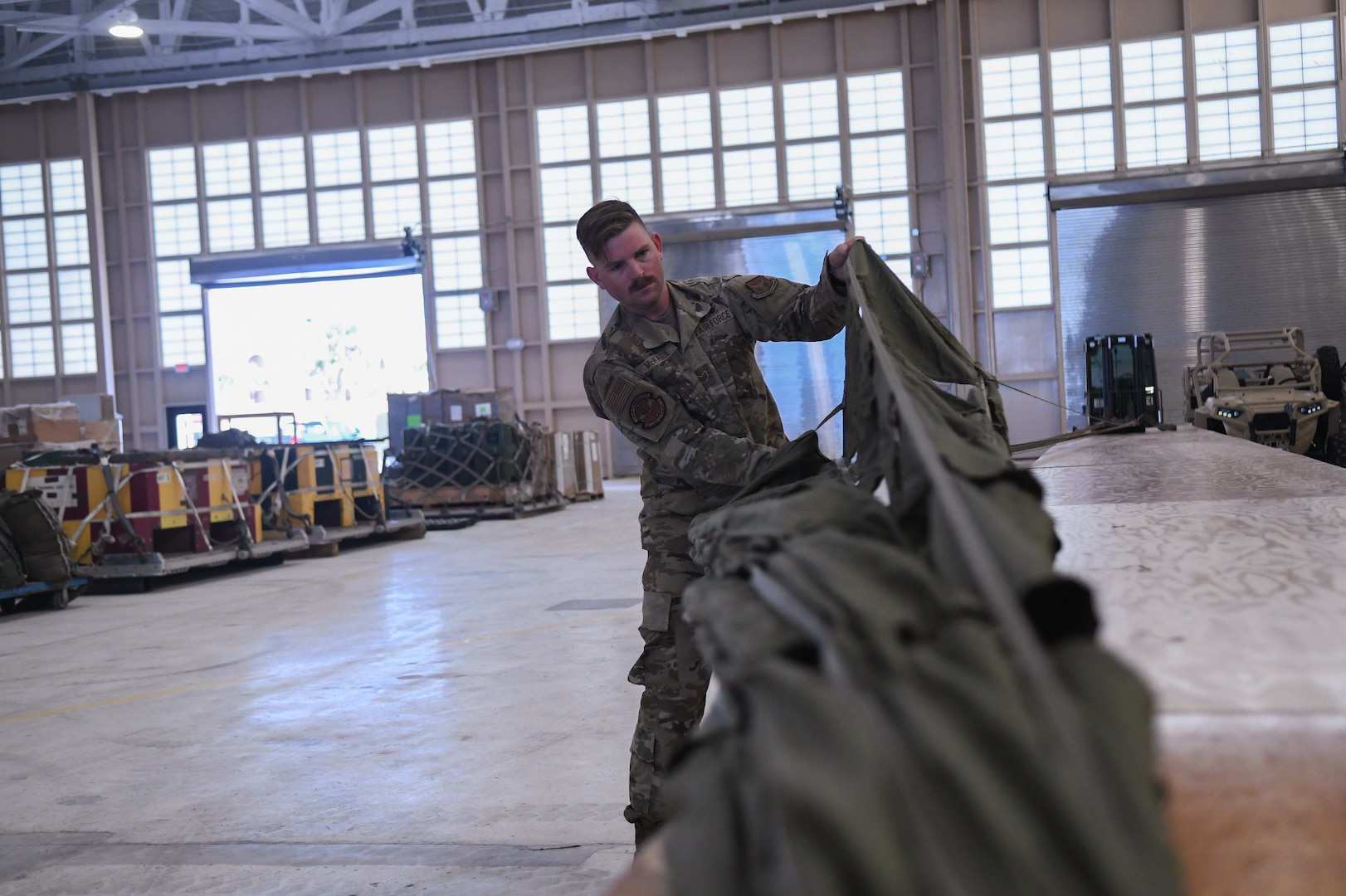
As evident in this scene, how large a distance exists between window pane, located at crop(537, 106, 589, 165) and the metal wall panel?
895 centimetres

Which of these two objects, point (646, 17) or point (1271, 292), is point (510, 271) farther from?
point (1271, 292)

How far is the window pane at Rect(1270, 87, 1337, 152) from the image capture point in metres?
18.9

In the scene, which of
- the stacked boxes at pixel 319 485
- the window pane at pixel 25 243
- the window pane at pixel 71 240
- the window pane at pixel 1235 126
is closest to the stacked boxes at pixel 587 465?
the stacked boxes at pixel 319 485

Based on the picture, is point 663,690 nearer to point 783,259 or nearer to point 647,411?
point 647,411

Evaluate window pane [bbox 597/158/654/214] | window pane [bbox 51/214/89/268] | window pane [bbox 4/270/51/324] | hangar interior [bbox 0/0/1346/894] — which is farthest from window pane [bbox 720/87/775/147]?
window pane [bbox 4/270/51/324]

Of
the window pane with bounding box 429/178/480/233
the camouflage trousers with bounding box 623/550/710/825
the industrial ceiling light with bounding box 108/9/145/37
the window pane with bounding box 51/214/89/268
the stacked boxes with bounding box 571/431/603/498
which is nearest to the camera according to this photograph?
the camouflage trousers with bounding box 623/550/710/825

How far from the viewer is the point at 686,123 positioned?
69.4ft

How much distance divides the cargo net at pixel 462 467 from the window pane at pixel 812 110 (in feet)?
27.3

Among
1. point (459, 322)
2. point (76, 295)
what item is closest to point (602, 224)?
point (459, 322)

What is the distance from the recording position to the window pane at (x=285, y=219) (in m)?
22.5

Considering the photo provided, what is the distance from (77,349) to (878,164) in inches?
645

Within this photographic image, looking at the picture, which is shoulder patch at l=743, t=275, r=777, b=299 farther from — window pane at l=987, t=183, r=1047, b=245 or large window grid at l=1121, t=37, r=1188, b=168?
large window grid at l=1121, t=37, r=1188, b=168

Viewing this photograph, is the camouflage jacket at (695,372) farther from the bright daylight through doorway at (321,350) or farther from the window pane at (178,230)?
the window pane at (178,230)

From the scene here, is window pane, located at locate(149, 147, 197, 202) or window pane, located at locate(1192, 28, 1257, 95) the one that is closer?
window pane, located at locate(1192, 28, 1257, 95)
